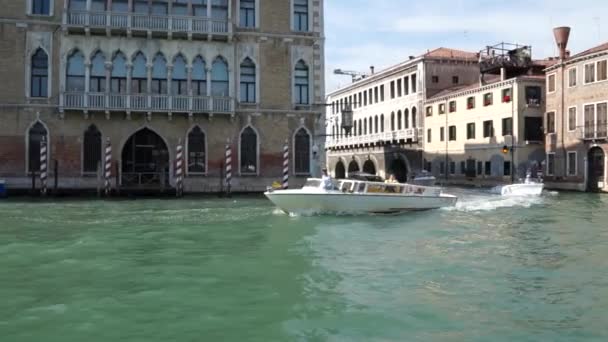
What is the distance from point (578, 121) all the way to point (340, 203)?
16.2m

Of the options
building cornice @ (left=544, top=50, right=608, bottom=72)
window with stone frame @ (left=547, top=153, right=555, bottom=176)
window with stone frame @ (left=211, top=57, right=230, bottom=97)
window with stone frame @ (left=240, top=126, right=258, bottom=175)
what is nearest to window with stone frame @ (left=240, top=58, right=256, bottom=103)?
window with stone frame @ (left=211, top=57, right=230, bottom=97)

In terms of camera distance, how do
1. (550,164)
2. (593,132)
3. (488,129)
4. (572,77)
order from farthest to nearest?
(488,129)
(550,164)
(572,77)
(593,132)

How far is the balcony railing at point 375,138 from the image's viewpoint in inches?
1486

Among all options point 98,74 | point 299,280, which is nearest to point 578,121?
point 98,74

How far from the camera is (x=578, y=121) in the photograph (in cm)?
2650

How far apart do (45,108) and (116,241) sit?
12.0 meters

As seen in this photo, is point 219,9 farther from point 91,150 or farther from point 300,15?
point 91,150

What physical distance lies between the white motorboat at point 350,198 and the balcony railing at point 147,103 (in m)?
7.12

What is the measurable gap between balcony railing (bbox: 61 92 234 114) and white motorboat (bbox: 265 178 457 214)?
712 centimetres

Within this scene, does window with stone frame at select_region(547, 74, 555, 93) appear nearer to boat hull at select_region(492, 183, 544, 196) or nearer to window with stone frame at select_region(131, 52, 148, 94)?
boat hull at select_region(492, 183, 544, 196)

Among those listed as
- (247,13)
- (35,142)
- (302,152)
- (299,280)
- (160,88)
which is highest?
(247,13)

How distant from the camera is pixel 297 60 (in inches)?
886

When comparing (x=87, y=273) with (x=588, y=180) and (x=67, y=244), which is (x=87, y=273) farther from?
(x=588, y=180)

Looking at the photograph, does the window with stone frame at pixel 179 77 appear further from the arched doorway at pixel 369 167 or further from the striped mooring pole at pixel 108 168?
the arched doorway at pixel 369 167
